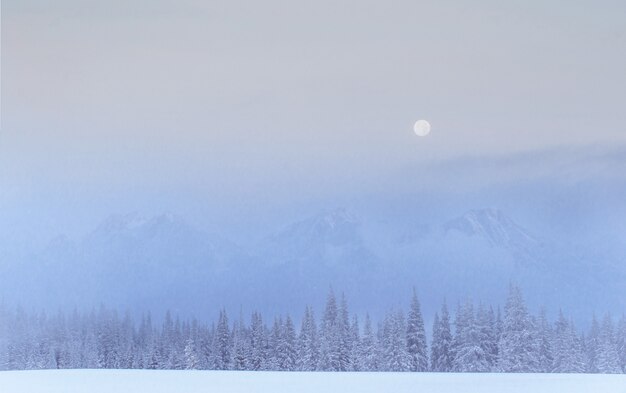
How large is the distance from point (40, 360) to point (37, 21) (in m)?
6.18

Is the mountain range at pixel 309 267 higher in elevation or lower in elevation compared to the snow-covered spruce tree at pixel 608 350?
higher

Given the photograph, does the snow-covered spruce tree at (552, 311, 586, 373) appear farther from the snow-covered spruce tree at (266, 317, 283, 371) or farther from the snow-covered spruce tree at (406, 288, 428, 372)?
the snow-covered spruce tree at (266, 317, 283, 371)

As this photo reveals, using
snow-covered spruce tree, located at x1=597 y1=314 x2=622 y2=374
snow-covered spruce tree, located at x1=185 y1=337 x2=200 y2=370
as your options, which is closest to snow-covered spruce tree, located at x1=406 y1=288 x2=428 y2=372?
snow-covered spruce tree, located at x1=597 y1=314 x2=622 y2=374

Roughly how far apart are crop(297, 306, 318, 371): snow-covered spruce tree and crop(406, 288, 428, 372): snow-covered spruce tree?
1.85 meters

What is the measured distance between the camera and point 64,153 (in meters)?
16.8

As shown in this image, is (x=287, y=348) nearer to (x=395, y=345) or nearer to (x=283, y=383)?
(x=395, y=345)

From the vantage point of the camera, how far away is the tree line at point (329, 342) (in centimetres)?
1695

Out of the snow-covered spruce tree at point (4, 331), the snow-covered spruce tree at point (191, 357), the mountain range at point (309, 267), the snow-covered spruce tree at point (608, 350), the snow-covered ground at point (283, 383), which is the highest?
the mountain range at point (309, 267)

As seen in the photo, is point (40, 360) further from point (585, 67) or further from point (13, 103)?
point (585, 67)

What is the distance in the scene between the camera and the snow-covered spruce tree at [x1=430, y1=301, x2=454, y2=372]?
1680 centimetres

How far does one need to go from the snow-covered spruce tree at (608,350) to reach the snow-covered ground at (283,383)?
7758mm

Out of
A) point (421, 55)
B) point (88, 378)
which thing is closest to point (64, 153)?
point (421, 55)

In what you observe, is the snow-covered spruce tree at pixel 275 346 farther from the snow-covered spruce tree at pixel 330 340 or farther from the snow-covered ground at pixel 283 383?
the snow-covered ground at pixel 283 383

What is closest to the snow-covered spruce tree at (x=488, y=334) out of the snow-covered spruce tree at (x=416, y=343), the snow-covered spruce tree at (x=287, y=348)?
the snow-covered spruce tree at (x=416, y=343)
